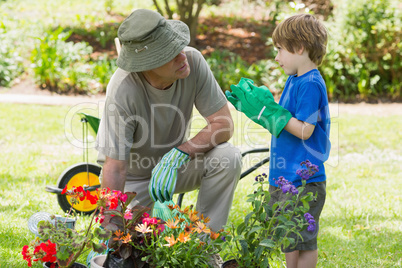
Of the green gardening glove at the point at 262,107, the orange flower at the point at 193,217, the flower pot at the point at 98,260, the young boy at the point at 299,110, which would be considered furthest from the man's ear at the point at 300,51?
the flower pot at the point at 98,260

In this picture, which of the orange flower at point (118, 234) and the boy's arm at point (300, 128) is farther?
the boy's arm at point (300, 128)

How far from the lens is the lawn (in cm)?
278

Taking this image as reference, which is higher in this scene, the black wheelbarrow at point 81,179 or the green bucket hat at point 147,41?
the green bucket hat at point 147,41

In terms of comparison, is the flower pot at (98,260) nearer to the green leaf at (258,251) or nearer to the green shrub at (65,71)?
the green leaf at (258,251)

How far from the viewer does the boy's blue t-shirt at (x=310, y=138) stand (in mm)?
2135

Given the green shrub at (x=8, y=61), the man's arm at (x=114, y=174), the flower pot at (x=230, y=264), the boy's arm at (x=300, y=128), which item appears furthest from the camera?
the green shrub at (x=8, y=61)

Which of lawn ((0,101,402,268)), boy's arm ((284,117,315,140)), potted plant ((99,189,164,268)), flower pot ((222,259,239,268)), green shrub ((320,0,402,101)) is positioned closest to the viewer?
potted plant ((99,189,164,268))

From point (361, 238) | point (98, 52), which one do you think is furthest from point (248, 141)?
point (98, 52)

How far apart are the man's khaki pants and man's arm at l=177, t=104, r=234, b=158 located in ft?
0.14

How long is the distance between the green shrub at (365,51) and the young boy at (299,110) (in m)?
4.84

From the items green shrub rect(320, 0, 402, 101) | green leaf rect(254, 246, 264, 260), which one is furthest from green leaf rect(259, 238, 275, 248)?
green shrub rect(320, 0, 402, 101)

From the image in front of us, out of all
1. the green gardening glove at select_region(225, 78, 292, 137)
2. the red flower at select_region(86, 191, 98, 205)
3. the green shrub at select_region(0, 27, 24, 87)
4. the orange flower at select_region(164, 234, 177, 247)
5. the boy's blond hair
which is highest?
the boy's blond hair

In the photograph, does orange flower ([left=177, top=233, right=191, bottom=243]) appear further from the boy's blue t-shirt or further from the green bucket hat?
the green bucket hat

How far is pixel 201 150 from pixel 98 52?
635 cm
